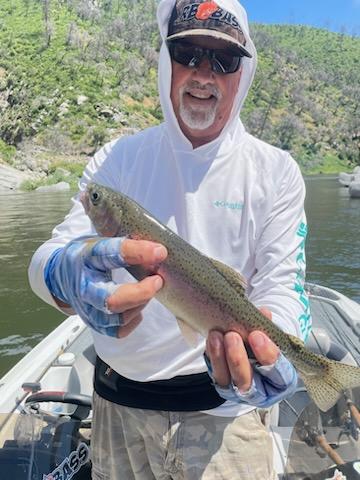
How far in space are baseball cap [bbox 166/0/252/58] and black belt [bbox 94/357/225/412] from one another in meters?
1.82

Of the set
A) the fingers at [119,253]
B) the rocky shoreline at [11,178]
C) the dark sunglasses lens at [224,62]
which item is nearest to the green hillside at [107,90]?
the rocky shoreline at [11,178]

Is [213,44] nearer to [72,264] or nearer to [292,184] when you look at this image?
[292,184]

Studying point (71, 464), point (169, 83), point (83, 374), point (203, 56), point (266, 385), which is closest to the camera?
point (266, 385)

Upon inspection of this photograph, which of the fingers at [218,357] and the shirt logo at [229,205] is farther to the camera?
the shirt logo at [229,205]

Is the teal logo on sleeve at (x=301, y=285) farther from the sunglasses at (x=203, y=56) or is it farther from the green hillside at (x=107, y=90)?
the green hillside at (x=107, y=90)

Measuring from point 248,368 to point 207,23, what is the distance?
70.7 inches

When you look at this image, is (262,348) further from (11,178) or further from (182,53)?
(11,178)

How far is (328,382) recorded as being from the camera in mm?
2416

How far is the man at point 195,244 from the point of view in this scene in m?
2.46

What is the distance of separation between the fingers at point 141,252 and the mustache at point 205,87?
3.34 feet

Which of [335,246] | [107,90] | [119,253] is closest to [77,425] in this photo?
[119,253]

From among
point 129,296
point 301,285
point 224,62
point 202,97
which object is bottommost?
point 301,285

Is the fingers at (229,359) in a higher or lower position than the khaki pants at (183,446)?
higher

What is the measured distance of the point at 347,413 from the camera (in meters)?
3.50
